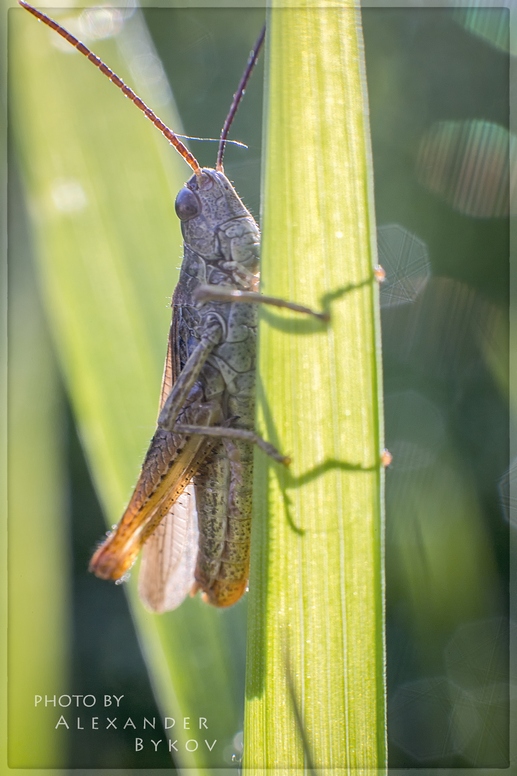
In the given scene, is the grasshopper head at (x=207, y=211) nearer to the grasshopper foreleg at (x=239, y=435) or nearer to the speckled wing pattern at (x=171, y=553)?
the speckled wing pattern at (x=171, y=553)

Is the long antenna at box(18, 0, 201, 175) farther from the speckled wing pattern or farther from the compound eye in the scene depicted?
the speckled wing pattern

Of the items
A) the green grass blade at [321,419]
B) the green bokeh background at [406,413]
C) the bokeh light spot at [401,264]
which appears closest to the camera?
the green grass blade at [321,419]

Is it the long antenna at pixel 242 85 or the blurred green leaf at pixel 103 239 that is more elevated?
the long antenna at pixel 242 85

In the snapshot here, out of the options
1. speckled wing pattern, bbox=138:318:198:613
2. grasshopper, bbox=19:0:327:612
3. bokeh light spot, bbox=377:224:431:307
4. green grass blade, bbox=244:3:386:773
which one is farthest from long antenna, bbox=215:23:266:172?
bokeh light spot, bbox=377:224:431:307

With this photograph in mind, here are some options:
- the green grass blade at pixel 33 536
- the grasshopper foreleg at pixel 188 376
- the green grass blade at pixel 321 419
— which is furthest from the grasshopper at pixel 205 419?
the green grass blade at pixel 321 419

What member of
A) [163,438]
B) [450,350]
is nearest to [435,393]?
[450,350]

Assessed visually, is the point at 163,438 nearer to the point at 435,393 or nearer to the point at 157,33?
the point at 435,393
